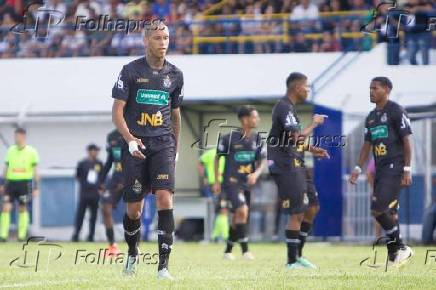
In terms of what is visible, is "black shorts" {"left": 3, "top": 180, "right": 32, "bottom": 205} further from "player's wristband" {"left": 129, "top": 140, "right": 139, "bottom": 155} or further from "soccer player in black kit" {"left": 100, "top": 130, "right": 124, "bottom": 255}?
"player's wristband" {"left": 129, "top": 140, "right": 139, "bottom": 155}

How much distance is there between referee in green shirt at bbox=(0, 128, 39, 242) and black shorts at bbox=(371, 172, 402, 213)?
10782mm

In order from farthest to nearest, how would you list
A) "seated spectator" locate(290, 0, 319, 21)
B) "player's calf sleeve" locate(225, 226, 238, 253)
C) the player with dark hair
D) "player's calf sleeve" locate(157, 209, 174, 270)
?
"seated spectator" locate(290, 0, 319, 21) → the player with dark hair → "player's calf sleeve" locate(225, 226, 238, 253) → "player's calf sleeve" locate(157, 209, 174, 270)

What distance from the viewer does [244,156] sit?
18203 mm

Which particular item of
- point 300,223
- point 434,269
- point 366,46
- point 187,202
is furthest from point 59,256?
point 366,46

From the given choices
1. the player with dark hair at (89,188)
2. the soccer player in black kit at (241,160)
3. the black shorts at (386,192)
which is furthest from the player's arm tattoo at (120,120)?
the player with dark hair at (89,188)

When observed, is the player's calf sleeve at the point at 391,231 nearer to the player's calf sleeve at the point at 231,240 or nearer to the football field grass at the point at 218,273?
the football field grass at the point at 218,273

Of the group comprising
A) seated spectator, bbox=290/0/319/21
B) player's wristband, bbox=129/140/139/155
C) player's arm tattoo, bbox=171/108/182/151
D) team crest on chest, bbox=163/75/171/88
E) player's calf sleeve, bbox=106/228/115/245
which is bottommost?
player's calf sleeve, bbox=106/228/115/245

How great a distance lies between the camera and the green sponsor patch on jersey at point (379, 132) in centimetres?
1383

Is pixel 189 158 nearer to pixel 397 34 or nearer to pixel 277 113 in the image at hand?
pixel 397 34

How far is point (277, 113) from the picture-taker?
13.4 metres

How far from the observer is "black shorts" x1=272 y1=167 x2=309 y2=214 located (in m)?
13.4

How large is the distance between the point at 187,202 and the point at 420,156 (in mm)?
4968

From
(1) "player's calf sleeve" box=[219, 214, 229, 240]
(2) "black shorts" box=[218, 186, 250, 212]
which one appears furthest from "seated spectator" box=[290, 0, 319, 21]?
(2) "black shorts" box=[218, 186, 250, 212]

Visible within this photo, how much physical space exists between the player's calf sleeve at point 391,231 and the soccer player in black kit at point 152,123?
3539 millimetres
